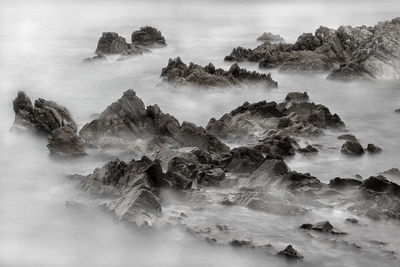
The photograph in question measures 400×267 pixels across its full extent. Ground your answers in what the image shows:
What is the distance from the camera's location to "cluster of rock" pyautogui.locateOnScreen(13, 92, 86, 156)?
98.0 ft

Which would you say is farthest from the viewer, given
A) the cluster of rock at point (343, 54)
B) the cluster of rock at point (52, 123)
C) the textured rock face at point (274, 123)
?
the cluster of rock at point (343, 54)

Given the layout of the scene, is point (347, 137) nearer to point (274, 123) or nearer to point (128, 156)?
point (274, 123)

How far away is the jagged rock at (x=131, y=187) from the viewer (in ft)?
72.1

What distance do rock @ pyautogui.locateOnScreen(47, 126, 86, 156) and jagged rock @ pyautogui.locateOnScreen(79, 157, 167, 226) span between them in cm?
432

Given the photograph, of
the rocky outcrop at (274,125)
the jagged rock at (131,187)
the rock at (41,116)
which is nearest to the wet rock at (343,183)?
the rocky outcrop at (274,125)

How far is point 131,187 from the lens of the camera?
2322 centimetres

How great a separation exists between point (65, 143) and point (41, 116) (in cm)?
385

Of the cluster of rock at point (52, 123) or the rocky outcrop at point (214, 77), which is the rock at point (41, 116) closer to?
the cluster of rock at point (52, 123)

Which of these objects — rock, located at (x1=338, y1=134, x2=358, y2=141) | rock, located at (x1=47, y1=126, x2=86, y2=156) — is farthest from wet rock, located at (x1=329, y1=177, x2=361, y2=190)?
rock, located at (x1=47, y1=126, x2=86, y2=156)

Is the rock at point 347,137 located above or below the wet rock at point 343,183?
below

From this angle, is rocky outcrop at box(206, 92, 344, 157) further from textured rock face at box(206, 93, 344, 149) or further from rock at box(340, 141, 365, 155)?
rock at box(340, 141, 365, 155)

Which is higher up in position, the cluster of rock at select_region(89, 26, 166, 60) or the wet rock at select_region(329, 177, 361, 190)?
the wet rock at select_region(329, 177, 361, 190)

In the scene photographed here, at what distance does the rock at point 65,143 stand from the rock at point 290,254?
12857mm

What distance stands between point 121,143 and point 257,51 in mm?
29698
